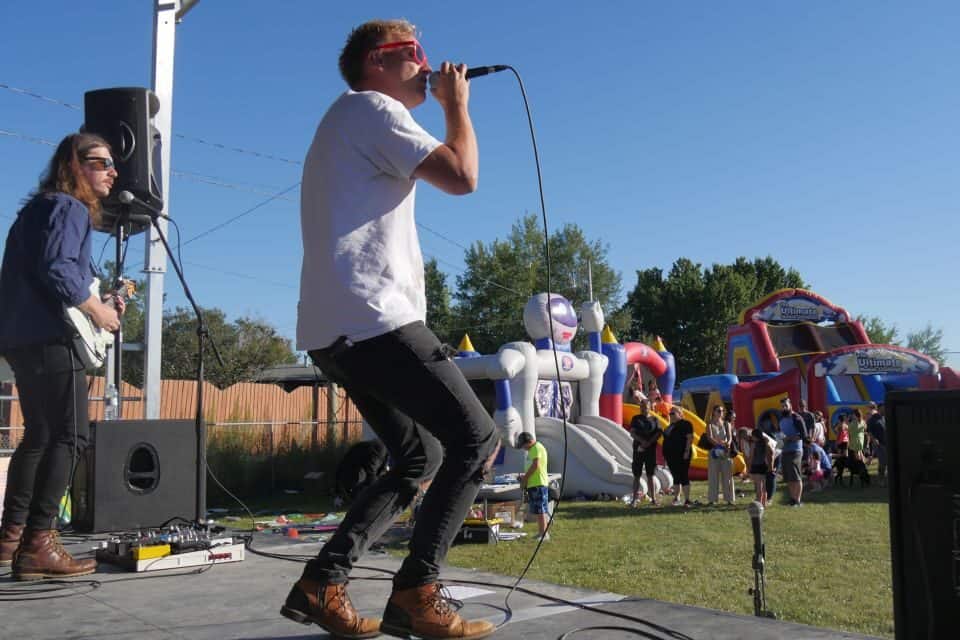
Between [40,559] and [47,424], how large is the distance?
586 millimetres

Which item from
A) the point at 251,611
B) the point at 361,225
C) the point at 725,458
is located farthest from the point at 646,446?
the point at 361,225

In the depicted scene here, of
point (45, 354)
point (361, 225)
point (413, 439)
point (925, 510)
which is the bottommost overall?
point (925, 510)

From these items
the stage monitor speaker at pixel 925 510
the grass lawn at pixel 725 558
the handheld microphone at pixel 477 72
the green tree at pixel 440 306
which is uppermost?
the green tree at pixel 440 306

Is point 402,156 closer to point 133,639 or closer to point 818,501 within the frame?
point 133,639

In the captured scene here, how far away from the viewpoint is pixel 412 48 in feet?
8.68

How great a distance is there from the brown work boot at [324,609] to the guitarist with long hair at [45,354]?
5.57ft

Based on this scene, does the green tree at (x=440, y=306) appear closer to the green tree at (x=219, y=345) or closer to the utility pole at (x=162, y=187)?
the green tree at (x=219, y=345)

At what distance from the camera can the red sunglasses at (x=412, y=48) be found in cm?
263

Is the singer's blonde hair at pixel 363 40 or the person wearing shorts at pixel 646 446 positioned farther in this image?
the person wearing shorts at pixel 646 446

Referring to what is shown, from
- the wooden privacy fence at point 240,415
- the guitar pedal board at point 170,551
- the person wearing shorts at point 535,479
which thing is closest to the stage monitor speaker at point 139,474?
the guitar pedal board at point 170,551

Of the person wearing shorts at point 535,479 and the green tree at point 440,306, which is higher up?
the green tree at point 440,306

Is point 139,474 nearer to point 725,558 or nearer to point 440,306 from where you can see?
point 725,558

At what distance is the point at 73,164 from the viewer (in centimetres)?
396

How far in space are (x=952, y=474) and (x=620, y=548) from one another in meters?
7.19
